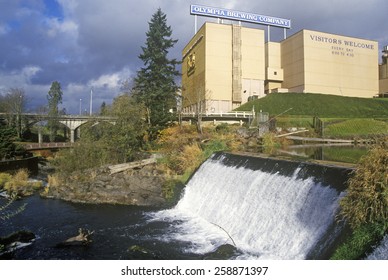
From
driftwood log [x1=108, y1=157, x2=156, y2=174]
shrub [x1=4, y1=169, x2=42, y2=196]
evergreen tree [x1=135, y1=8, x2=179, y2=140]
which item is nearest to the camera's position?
shrub [x1=4, y1=169, x2=42, y2=196]

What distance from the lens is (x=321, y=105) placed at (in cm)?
5616

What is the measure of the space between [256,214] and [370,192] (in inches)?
201

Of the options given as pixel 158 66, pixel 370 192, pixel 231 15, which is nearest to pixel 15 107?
pixel 158 66

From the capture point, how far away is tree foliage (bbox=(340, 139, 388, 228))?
726 cm

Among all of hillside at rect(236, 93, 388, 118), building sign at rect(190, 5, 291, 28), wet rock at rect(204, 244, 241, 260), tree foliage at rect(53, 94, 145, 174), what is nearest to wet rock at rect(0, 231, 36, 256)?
wet rock at rect(204, 244, 241, 260)

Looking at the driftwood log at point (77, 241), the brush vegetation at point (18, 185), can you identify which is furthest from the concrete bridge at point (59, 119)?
the driftwood log at point (77, 241)

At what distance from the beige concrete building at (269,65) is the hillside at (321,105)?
3316 millimetres

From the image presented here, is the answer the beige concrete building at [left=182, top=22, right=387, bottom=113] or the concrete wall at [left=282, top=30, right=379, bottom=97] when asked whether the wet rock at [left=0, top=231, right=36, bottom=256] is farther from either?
the concrete wall at [left=282, top=30, right=379, bottom=97]

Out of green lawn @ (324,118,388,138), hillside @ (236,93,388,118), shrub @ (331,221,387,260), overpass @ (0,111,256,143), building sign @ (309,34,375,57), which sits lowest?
shrub @ (331,221,387,260)

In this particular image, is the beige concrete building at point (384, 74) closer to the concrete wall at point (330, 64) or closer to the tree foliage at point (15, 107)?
the concrete wall at point (330, 64)

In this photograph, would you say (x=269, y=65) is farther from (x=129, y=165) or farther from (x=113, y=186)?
(x=113, y=186)

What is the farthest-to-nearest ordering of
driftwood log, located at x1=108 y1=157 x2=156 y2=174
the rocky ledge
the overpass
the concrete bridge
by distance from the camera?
the concrete bridge
the overpass
driftwood log, located at x1=108 y1=157 x2=156 y2=174
the rocky ledge

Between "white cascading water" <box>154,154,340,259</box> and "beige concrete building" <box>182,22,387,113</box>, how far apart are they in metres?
41.4

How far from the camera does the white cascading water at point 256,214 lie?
955cm
